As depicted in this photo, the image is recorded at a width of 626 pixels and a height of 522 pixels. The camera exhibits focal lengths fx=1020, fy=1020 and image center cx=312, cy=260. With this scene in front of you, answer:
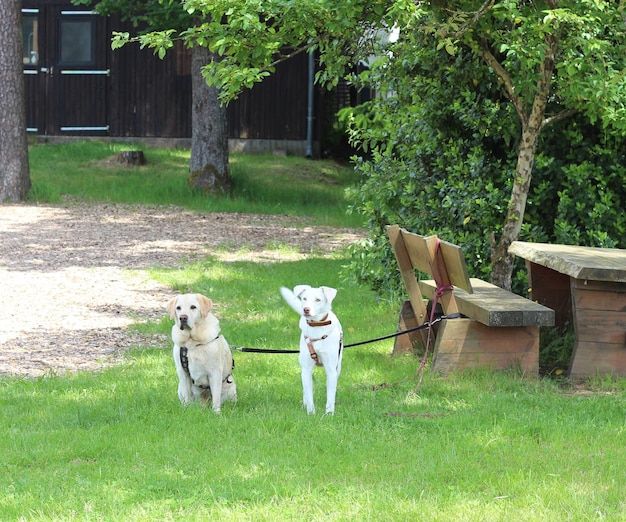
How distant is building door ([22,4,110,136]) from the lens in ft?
85.1

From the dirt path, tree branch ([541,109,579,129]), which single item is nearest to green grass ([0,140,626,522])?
the dirt path

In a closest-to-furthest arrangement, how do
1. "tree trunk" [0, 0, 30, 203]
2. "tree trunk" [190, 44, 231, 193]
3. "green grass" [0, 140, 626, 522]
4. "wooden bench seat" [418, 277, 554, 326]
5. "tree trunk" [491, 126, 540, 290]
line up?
"green grass" [0, 140, 626, 522] < "wooden bench seat" [418, 277, 554, 326] < "tree trunk" [491, 126, 540, 290] < "tree trunk" [0, 0, 30, 203] < "tree trunk" [190, 44, 231, 193]

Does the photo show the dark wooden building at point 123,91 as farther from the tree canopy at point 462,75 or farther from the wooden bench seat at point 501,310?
the wooden bench seat at point 501,310

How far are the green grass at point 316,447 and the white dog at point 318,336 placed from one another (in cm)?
21

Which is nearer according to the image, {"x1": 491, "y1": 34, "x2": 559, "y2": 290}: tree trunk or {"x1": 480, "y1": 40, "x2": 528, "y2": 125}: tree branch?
{"x1": 491, "y1": 34, "x2": 559, "y2": 290}: tree trunk

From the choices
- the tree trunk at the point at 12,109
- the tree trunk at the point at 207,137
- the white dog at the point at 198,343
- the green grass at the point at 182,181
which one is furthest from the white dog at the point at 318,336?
the tree trunk at the point at 207,137

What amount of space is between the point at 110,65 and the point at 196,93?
7137mm

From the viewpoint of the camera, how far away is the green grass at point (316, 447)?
15.6 feet

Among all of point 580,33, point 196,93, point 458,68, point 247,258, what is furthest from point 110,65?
point 580,33

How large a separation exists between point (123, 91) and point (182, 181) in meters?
6.69

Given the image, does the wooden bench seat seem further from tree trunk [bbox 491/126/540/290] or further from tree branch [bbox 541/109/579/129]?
tree branch [bbox 541/109/579/129]

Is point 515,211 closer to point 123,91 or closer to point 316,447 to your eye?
point 316,447

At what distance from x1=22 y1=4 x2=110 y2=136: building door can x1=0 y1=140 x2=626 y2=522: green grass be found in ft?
61.9

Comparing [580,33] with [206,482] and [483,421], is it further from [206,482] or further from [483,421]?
[206,482]
